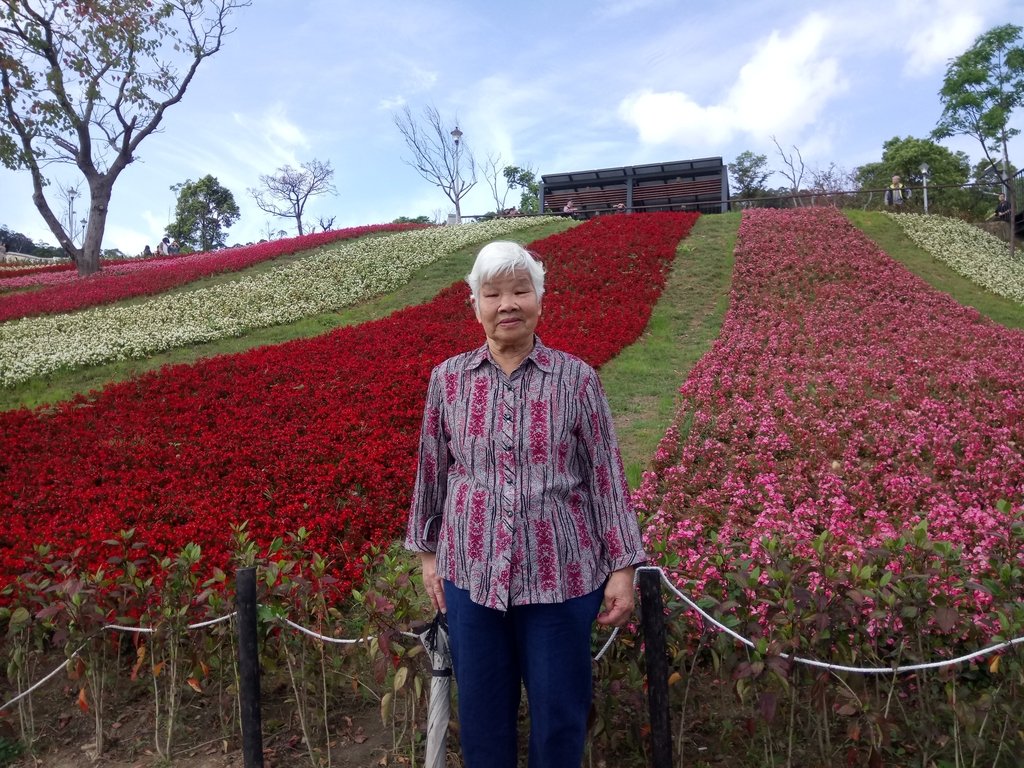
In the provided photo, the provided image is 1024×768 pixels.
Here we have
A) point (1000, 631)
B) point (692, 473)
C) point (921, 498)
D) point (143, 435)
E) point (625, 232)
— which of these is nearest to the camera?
point (1000, 631)

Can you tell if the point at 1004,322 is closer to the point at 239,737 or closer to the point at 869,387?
the point at 869,387

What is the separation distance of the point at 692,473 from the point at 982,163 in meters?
39.1

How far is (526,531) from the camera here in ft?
6.56

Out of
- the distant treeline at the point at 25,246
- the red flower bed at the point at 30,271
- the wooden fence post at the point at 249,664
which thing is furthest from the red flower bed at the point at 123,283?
the distant treeline at the point at 25,246

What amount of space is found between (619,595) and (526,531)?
32cm

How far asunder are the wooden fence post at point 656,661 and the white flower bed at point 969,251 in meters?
12.4

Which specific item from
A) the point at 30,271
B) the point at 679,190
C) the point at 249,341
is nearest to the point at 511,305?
the point at 249,341

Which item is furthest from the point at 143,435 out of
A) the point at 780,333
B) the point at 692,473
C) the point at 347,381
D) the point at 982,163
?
the point at 982,163

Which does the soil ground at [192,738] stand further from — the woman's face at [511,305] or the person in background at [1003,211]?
the person in background at [1003,211]

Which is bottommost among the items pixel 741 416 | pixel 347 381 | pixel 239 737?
pixel 239 737

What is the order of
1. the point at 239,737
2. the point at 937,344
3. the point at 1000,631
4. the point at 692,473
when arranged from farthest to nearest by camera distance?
the point at 937,344 < the point at 692,473 < the point at 239,737 < the point at 1000,631

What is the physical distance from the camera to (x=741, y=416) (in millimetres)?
6488

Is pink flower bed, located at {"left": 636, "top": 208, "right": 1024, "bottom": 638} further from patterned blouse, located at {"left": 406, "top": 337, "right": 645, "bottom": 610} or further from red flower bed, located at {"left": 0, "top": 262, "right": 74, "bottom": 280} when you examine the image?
red flower bed, located at {"left": 0, "top": 262, "right": 74, "bottom": 280}

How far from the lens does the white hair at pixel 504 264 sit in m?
2.06
